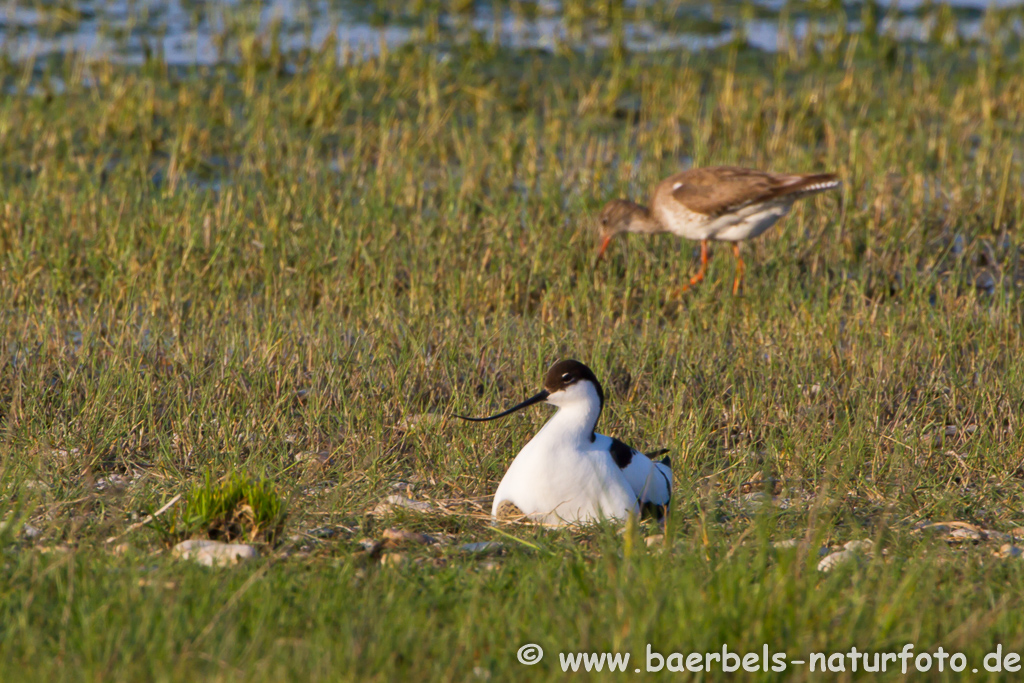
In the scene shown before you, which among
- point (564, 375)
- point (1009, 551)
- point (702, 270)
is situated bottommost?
point (1009, 551)

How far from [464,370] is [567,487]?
71.5 inches

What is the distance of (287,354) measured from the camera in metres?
5.75

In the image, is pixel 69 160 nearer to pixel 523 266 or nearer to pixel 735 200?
pixel 523 266

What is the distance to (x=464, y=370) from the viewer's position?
5.60 m

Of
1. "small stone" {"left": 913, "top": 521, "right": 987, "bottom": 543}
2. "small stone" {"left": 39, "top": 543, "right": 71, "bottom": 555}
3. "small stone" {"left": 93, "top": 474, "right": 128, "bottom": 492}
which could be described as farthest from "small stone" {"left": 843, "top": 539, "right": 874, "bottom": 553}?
"small stone" {"left": 93, "top": 474, "right": 128, "bottom": 492}

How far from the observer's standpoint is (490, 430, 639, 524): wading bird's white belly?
12.7ft

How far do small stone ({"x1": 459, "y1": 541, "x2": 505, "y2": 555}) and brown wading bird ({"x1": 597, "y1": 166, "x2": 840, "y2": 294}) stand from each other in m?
3.81

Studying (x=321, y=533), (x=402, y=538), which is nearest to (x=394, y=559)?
(x=402, y=538)

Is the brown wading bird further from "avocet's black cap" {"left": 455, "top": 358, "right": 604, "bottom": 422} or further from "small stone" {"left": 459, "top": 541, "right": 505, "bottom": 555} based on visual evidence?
"small stone" {"left": 459, "top": 541, "right": 505, "bottom": 555}

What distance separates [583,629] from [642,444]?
2.42 meters

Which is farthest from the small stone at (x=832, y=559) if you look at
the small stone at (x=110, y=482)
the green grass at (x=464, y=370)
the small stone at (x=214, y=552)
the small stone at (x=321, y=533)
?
the small stone at (x=110, y=482)

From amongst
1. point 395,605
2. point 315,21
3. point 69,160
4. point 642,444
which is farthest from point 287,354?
point 315,21

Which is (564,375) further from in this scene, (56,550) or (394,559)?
(56,550)

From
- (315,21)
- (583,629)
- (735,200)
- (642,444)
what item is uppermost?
(315,21)
